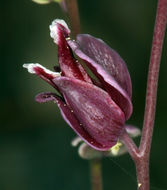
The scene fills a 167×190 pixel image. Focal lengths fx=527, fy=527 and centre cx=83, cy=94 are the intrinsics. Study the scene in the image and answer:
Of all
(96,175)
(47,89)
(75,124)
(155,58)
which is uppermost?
(155,58)

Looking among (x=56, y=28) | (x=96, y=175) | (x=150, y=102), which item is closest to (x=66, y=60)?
(x=56, y=28)

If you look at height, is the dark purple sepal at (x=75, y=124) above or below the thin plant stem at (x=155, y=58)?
below

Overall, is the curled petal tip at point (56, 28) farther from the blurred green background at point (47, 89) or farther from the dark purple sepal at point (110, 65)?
the blurred green background at point (47, 89)

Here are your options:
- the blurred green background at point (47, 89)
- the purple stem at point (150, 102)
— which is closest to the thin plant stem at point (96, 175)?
the purple stem at point (150, 102)

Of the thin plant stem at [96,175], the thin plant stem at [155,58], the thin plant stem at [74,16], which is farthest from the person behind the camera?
the thin plant stem at [96,175]

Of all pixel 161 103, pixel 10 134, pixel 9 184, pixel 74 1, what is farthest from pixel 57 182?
pixel 74 1

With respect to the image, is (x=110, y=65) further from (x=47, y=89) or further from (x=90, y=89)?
(x=47, y=89)

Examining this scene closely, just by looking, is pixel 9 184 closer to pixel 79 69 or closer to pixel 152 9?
pixel 152 9
